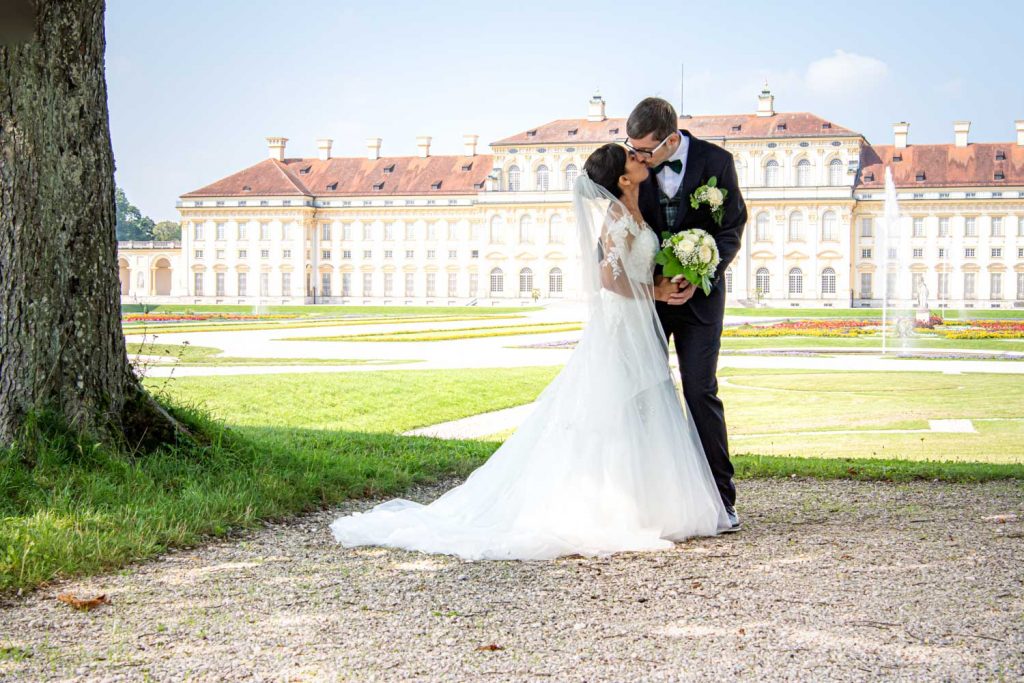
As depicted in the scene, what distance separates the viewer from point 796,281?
53125 mm

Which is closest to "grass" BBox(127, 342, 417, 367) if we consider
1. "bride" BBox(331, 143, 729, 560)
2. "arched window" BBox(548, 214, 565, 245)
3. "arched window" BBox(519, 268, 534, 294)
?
"bride" BBox(331, 143, 729, 560)

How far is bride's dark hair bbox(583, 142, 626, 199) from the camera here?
3.63 meters

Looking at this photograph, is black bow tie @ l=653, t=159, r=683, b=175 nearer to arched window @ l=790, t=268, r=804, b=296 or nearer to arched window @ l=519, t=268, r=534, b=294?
arched window @ l=790, t=268, r=804, b=296

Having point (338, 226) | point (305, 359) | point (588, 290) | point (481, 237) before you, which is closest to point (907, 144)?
point (481, 237)

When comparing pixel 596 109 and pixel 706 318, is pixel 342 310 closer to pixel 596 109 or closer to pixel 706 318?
pixel 596 109

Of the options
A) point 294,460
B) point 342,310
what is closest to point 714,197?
point 294,460

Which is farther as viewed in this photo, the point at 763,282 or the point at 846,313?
the point at 763,282

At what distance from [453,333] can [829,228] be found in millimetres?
37050

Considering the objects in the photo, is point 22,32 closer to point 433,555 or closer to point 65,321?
point 65,321

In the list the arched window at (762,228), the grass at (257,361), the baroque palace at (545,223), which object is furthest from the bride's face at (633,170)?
the arched window at (762,228)

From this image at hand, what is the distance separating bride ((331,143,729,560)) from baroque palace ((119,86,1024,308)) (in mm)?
46451

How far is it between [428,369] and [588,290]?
828 cm

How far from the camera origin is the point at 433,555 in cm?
328

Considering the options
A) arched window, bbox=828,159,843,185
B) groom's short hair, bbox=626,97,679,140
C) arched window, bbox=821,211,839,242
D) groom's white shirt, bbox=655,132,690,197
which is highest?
arched window, bbox=828,159,843,185
